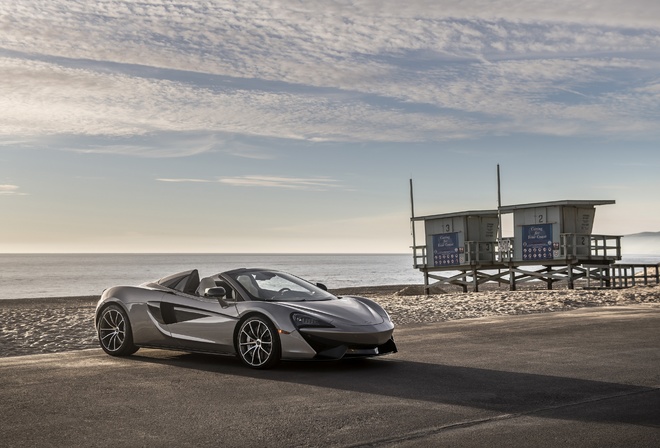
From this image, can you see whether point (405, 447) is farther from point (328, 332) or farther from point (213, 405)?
point (328, 332)

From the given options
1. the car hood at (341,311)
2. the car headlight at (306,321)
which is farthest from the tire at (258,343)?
the car hood at (341,311)

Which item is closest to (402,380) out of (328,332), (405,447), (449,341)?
(328,332)

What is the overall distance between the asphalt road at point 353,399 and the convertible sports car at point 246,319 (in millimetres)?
268

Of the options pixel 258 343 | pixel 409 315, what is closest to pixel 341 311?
pixel 258 343

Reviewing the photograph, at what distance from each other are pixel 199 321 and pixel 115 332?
1589 millimetres

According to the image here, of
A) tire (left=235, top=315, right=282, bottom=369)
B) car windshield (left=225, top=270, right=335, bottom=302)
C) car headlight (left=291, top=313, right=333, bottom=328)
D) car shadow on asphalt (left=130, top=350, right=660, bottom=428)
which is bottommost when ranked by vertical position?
car shadow on asphalt (left=130, top=350, right=660, bottom=428)

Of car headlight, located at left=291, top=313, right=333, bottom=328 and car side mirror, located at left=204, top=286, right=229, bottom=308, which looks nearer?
car headlight, located at left=291, top=313, right=333, bottom=328

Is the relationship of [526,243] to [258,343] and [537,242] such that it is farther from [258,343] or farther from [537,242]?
[258,343]

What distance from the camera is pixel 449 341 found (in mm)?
13883

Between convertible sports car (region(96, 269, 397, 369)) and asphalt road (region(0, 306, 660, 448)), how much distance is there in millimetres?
268

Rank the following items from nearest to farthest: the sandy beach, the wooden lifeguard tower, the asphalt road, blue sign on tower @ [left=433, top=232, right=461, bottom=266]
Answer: the asphalt road, the sandy beach, the wooden lifeguard tower, blue sign on tower @ [left=433, top=232, right=461, bottom=266]

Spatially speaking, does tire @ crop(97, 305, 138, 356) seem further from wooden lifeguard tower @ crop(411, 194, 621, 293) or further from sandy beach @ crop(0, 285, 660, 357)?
wooden lifeguard tower @ crop(411, 194, 621, 293)

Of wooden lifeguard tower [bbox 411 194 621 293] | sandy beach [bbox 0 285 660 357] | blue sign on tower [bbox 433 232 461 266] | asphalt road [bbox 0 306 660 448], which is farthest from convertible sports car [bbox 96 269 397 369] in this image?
blue sign on tower [bbox 433 232 461 266]

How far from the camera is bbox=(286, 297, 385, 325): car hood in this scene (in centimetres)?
1067
